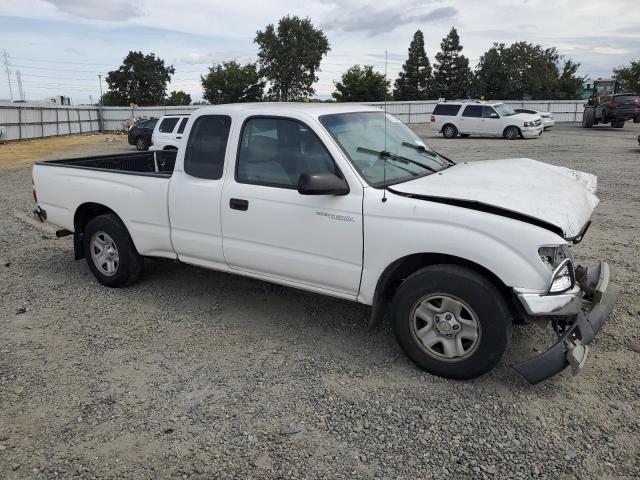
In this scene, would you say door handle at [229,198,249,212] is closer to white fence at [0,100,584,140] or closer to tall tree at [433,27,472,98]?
white fence at [0,100,584,140]

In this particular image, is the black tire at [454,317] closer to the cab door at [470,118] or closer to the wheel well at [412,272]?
the wheel well at [412,272]

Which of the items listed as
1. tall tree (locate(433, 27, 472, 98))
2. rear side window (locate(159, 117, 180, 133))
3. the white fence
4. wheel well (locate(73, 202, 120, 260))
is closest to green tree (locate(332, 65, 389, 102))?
tall tree (locate(433, 27, 472, 98))

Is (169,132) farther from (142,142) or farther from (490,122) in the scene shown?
(490,122)

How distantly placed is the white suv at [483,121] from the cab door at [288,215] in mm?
23204

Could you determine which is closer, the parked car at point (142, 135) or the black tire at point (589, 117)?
the parked car at point (142, 135)

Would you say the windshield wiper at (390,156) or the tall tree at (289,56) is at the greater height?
the tall tree at (289,56)

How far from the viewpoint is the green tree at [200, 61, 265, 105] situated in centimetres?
7450

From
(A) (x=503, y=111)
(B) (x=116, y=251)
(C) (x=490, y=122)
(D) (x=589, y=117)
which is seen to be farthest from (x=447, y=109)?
(B) (x=116, y=251)

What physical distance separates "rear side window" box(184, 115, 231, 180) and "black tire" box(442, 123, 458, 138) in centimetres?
2408

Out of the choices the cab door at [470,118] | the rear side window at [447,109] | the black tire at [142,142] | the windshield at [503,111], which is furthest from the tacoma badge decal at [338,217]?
the rear side window at [447,109]

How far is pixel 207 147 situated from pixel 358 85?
64.8m

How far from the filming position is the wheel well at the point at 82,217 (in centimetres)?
561

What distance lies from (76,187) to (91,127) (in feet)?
131

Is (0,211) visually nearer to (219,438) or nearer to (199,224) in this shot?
(199,224)
